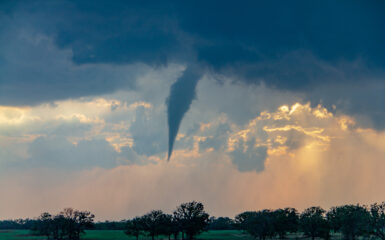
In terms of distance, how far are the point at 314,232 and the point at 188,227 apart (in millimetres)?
60774

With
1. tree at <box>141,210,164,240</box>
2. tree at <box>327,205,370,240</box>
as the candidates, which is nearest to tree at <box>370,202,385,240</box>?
tree at <box>327,205,370,240</box>

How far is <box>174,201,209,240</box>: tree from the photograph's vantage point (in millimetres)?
194375

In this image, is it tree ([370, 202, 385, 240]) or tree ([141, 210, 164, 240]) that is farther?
tree ([141, 210, 164, 240])

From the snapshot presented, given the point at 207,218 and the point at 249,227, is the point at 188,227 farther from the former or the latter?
the point at 249,227

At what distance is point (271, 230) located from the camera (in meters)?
176

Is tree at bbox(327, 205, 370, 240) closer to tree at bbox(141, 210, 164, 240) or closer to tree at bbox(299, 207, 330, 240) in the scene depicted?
tree at bbox(299, 207, 330, 240)

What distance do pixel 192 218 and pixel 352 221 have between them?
77.2m

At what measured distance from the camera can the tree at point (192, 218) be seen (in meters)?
194

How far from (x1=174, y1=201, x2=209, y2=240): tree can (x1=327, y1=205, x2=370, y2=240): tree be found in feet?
202

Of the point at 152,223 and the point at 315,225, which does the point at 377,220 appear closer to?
the point at 315,225

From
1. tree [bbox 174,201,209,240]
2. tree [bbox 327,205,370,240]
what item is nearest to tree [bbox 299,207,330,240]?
tree [bbox 327,205,370,240]

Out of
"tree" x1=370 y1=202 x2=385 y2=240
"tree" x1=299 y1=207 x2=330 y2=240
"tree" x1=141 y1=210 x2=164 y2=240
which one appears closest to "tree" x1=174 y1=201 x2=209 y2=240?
"tree" x1=141 y1=210 x2=164 y2=240

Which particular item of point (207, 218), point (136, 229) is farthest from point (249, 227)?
point (136, 229)

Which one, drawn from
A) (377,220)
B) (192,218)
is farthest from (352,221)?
(192,218)
